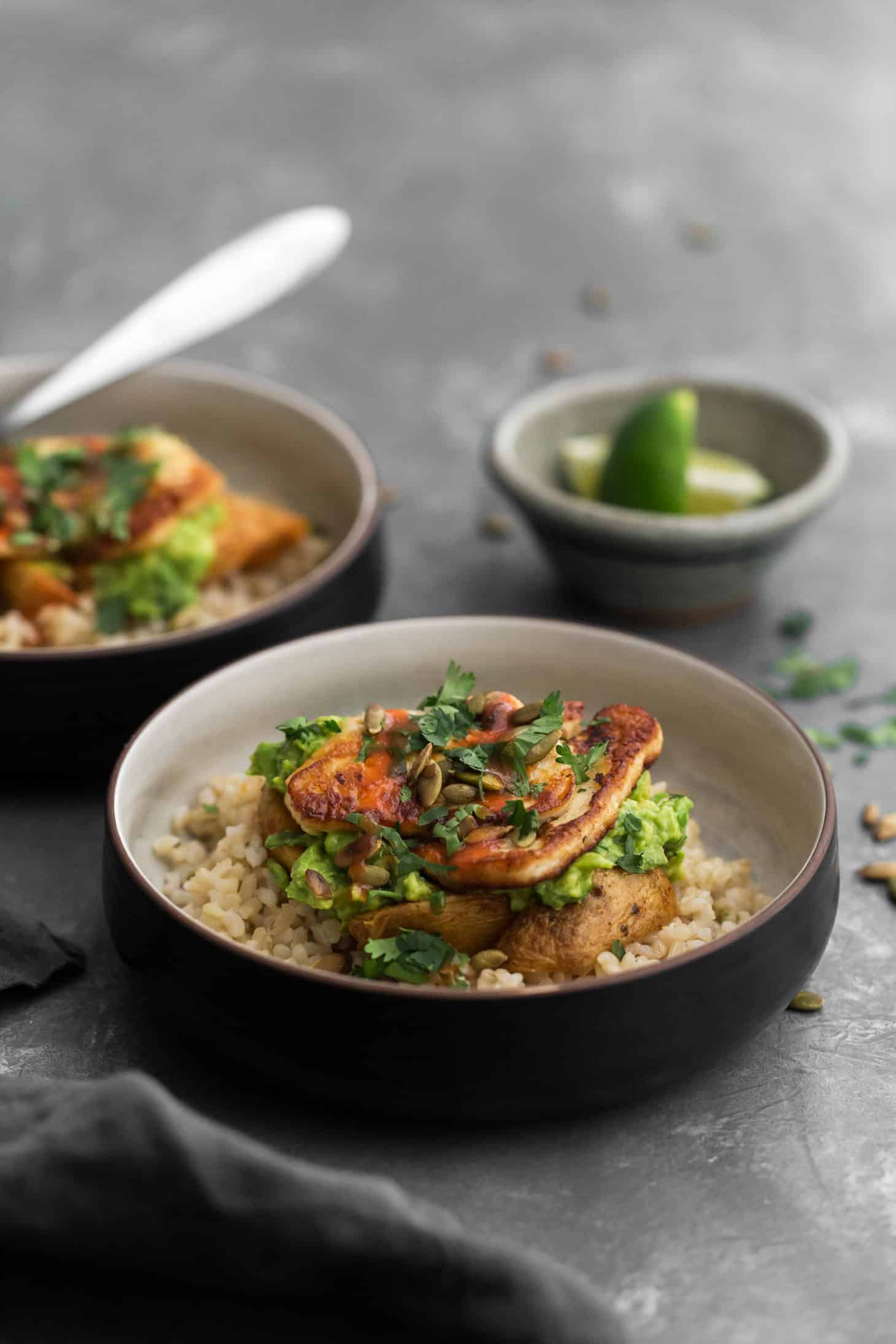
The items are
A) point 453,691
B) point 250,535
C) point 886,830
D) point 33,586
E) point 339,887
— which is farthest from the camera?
point 250,535

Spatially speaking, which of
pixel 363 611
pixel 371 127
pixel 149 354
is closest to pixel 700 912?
pixel 363 611

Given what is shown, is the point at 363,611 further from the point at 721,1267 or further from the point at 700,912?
the point at 721,1267

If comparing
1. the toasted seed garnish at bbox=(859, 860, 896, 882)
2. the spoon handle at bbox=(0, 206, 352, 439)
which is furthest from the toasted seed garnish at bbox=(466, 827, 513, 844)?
the spoon handle at bbox=(0, 206, 352, 439)

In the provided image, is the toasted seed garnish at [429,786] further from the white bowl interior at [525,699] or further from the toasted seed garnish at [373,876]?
the white bowl interior at [525,699]

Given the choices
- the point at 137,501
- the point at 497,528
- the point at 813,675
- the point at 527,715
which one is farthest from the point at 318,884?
the point at 497,528

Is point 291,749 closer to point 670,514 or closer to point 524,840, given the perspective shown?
point 524,840

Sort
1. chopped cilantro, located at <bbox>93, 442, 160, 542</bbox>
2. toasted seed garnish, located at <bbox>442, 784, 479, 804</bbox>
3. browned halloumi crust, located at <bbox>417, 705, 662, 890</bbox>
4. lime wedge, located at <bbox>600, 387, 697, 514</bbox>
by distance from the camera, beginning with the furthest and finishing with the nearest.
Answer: lime wedge, located at <bbox>600, 387, 697, 514</bbox> → chopped cilantro, located at <bbox>93, 442, 160, 542</bbox> → toasted seed garnish, located at <bbox>442, 784, 479, 804</bbox> → browned halloumi crust, located at <bbox>417, 705, 662, 890</bbox>

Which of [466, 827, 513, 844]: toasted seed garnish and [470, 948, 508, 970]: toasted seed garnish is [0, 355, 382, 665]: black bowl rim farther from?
[470, 948, 508, 970]: toasted seed garnish
